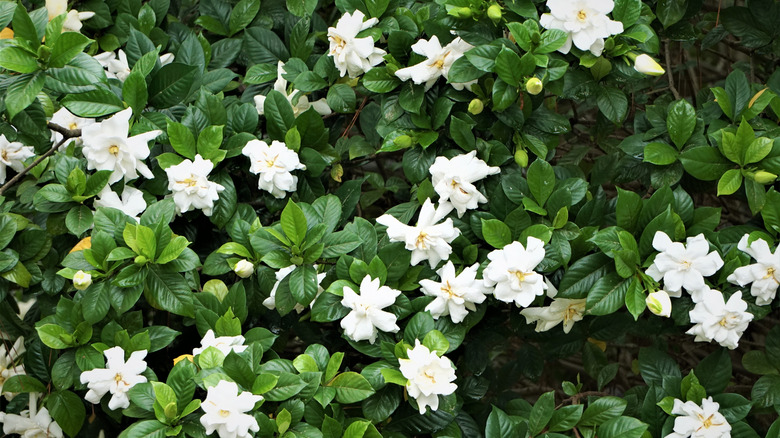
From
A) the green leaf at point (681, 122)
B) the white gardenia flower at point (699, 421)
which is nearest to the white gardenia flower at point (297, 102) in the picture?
the green leaf at point (681, 122)

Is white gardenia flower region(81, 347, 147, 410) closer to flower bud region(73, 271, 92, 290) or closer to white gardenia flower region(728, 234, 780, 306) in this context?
flower bud region(73, 271, 92, 290)

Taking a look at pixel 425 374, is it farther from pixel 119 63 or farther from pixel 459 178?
pixel 119 63

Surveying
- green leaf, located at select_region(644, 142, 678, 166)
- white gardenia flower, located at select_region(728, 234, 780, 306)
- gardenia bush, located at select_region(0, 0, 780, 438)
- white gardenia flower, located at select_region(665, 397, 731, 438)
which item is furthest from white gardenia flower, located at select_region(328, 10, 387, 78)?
white gardenia flower, located at select_region(665, 397, 731, 438)

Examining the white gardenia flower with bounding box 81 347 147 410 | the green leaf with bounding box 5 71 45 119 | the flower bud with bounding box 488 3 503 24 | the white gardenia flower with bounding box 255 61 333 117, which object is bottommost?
the white gardenia flower with bounding box 81 347 147 410

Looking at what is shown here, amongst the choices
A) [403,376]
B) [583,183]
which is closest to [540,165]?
[583,183]

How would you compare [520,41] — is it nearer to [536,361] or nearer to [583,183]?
[583,183]
